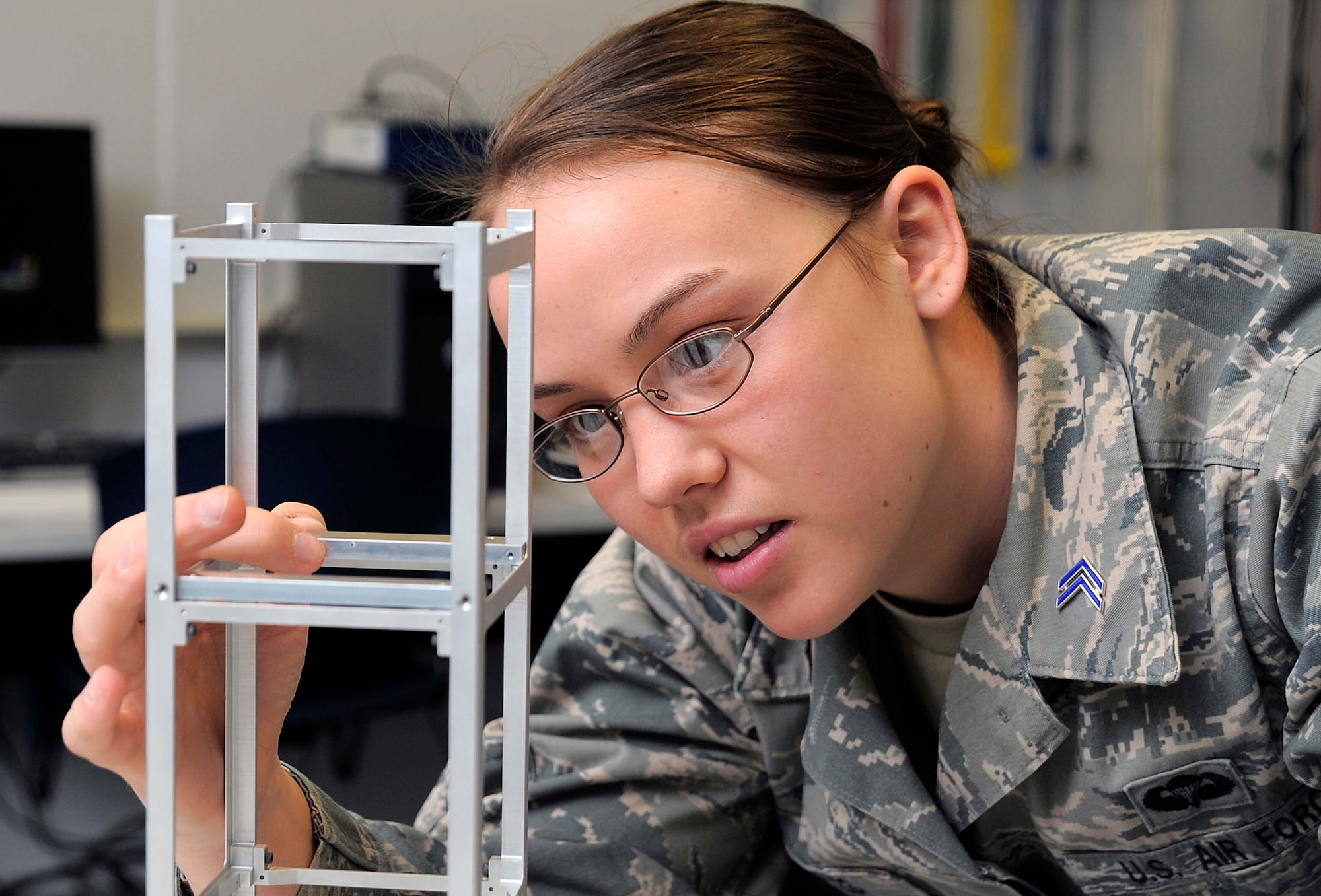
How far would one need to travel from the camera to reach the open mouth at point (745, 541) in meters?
0.89

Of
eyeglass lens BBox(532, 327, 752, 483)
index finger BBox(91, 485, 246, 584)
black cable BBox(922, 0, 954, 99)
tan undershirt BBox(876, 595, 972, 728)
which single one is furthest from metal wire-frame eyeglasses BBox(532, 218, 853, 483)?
black cable BBox(922, 0, 954, 99)

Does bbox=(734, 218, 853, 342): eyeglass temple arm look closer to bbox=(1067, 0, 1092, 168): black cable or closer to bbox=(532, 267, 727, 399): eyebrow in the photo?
bbox=(532, 267, 727, 399): eyebrow

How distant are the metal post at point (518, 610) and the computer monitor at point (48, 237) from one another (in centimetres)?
217

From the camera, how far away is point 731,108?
0.93 metres

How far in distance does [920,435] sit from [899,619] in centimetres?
26

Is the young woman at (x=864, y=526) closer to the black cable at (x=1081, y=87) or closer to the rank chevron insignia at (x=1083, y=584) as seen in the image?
the rank chevron insignia at (x=1083, y=584)

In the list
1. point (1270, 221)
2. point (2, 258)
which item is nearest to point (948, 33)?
point (1270, 221)

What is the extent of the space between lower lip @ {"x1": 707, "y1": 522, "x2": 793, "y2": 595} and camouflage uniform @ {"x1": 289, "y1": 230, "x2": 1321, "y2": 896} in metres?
0.20

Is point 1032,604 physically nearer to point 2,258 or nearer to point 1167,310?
point 1167,310

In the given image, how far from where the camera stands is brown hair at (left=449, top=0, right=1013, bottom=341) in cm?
91

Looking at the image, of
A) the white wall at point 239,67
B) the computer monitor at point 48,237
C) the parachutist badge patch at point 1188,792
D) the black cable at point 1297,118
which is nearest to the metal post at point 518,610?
the parachutist badge patch at point 1188,792

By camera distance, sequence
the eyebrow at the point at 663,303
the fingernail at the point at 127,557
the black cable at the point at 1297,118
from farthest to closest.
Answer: the black cable at the point at 1297,118 → the eyebrow at the point at 663,303 → the fingernail at the point at 127,557

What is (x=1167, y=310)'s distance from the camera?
97cm

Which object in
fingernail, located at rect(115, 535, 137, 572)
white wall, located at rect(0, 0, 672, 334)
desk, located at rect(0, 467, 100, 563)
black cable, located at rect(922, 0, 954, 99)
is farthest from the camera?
black cable, located at rect(922, 0, 954, 99)
